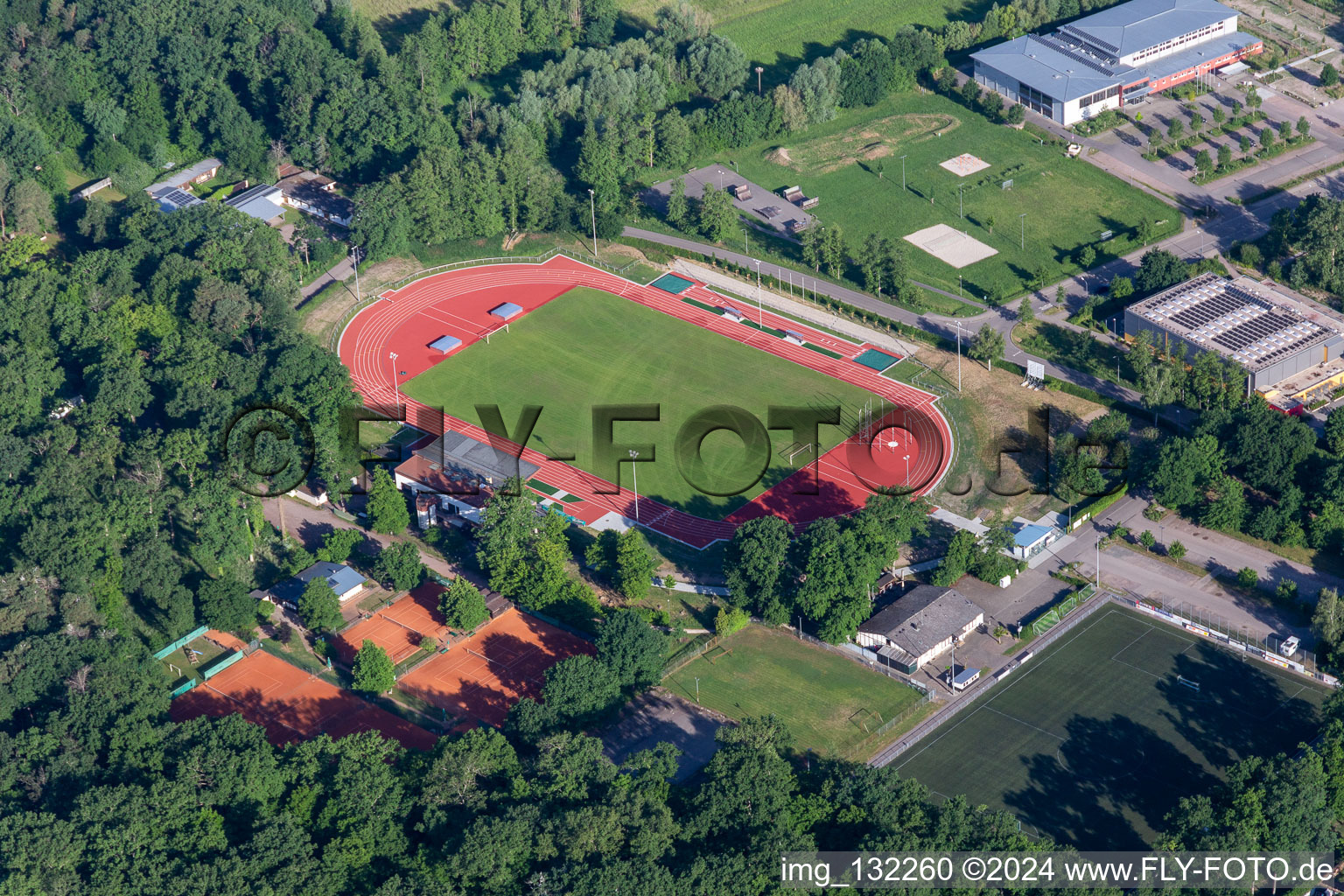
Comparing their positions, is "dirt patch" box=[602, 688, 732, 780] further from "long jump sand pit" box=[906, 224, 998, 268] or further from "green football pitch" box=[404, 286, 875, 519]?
"long jump sand pit" box=[906, 224, 998, 268]

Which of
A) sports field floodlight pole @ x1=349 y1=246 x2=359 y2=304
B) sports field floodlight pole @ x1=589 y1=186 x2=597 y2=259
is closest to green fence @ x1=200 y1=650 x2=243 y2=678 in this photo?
sports field floodlight pole @ x1=349 y1=246 x2=359 y2=304

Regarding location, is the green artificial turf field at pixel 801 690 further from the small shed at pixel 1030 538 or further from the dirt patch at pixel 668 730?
the small shed at pixel 1030 538

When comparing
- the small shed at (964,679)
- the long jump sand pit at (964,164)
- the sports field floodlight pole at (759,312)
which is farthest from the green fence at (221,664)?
the long jump sand pit at (964,164)

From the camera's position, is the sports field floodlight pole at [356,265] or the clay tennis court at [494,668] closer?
the clay tennis court at [494,668]

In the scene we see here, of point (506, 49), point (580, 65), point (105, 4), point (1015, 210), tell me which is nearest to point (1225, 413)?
point (1015, 210)

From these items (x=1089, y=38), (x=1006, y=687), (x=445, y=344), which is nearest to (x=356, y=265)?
(x=445, y=344)

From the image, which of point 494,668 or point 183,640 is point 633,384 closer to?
point 494,668
